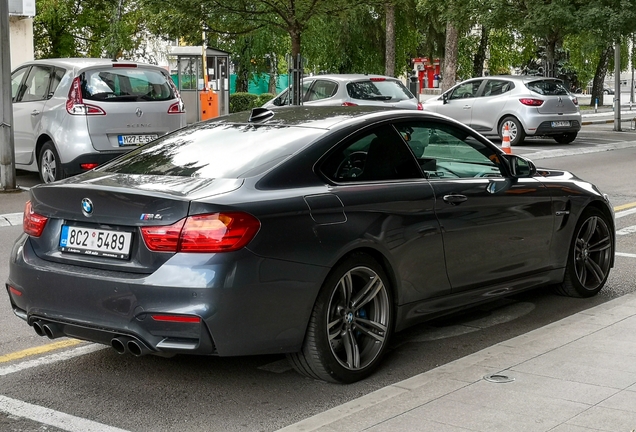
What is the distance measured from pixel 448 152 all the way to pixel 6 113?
8790 mm

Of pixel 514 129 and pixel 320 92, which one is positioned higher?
pixel 320 92

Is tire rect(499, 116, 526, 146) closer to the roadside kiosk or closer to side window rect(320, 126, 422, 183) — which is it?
the roadside kiosk

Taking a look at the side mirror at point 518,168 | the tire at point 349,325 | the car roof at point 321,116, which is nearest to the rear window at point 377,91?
the side mirror at point 518,168

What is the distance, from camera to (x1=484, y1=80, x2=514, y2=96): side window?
23.9 meters

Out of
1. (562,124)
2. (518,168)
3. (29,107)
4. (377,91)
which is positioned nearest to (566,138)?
(562,124)

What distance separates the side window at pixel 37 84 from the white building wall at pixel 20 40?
490 inches

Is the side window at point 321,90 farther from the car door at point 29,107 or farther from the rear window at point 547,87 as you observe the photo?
the car door at point 29,107

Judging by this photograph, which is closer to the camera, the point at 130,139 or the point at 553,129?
the point at 130,139

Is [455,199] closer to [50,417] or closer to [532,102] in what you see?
[50,417]

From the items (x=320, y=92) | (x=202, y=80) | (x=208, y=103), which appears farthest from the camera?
(x=208, y=103)

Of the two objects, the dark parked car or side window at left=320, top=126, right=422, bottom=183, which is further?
side window at left=320, top=126, right=422, bottom=183

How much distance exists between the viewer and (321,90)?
2139cm

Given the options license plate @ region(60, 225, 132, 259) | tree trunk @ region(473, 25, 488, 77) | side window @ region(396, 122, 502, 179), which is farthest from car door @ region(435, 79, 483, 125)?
tree trunk @ region(473, 25, 488, 77)

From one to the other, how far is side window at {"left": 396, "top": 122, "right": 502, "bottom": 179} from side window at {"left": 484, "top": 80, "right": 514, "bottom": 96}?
58.6 feet
